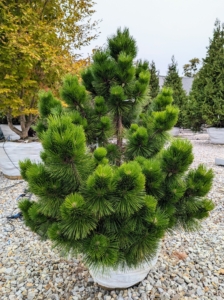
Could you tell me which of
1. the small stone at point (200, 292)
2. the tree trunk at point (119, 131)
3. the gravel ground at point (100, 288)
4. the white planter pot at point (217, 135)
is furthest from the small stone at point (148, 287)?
the white planter pot at point (217, 135)

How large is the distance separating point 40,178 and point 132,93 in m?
0.78

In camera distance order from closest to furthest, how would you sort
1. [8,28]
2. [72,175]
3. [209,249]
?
[72,175] → [209,249] → [8,28]

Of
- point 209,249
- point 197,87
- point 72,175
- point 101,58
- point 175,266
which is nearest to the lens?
point 72,175

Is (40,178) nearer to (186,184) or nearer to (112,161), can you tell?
(112,161)

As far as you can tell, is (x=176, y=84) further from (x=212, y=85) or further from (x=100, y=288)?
(x=100, y=288)

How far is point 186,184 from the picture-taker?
1242 millimetres

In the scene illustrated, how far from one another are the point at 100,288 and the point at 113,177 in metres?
0.94

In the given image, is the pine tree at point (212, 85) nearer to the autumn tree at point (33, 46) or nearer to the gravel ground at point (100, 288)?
the autumn tree at point (33, 46)

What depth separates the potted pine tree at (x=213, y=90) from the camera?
763 centimetres

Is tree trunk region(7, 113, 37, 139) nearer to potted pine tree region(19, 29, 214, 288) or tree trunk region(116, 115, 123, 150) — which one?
potted pine tree region(19, 29, 214, 288)

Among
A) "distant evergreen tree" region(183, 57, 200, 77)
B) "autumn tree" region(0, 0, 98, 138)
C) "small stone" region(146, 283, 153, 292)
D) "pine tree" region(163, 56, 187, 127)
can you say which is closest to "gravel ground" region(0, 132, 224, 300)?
"small stone" region(146, 283, 153, 292)

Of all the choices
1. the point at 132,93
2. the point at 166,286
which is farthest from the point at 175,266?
the point at 132,93

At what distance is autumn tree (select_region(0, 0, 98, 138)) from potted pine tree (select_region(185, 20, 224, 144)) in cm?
466

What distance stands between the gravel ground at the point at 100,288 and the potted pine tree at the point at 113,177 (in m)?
0.15
